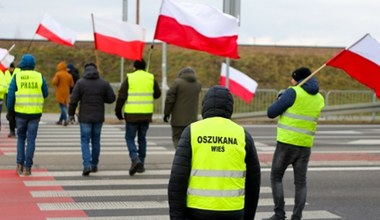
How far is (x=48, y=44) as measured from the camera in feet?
162

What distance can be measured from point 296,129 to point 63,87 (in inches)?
583

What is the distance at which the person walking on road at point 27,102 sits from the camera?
1243cm

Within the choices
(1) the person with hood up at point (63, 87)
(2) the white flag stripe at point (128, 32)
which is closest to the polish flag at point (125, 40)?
(2) the white flag stripe at point (128, 32)

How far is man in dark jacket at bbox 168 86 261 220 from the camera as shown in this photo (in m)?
5.34

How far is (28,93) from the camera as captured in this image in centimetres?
1247

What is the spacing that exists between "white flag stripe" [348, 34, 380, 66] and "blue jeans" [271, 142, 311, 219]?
4.15ft

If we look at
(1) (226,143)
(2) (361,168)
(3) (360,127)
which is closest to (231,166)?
(1) (226,143)

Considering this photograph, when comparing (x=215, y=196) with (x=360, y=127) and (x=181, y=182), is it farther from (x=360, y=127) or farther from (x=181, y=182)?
(x=360, y=127)

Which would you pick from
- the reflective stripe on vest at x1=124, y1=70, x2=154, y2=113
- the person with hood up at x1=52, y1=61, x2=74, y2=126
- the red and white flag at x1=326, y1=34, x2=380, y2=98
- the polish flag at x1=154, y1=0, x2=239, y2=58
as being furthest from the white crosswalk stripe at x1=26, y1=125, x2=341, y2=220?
the person with hood up at x1=52, y1=61, x2=74, y2=126

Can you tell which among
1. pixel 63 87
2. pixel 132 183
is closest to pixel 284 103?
pixel 132 183

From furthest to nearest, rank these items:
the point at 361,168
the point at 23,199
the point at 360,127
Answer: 1. the point at 360,127
2. the point at 361,168
3. the point at 23,199

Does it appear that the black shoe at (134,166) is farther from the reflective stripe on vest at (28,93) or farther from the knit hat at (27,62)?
the knit hat at (27,62)

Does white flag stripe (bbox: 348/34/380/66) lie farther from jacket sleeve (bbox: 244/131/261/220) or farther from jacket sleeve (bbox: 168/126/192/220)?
jacket sleeve (bbox: 168/126/192/220)

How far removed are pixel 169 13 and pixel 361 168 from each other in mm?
4523
